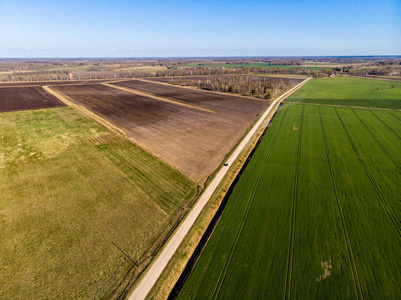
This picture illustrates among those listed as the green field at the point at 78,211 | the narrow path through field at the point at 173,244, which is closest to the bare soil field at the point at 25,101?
the green field at the point at 78,211

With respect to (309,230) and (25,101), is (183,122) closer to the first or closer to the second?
(309,230)

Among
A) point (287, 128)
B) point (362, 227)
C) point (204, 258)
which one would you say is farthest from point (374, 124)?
point (204, 258)

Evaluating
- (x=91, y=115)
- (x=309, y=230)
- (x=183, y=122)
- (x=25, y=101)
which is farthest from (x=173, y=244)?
(x=25, y=101)

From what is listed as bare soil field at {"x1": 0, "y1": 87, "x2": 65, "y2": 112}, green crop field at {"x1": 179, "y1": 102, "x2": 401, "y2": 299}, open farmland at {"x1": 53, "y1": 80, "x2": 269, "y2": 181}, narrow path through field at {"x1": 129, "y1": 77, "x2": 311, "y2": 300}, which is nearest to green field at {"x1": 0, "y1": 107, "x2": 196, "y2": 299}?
narrow path through field at {"x1": 129, "y1": 77, "x2": 311, "y2": 300}

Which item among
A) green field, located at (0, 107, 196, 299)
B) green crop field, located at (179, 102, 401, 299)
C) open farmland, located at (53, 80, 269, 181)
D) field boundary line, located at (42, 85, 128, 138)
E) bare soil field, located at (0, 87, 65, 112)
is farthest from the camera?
bare soil field, located at (0, 87, 65, 112)

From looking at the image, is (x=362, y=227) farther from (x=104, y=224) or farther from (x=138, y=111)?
(x=138, y=111)

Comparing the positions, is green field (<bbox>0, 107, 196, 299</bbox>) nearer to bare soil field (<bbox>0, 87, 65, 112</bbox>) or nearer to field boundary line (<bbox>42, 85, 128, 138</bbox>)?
field boundary line (<bbox>42, 85, 128, 138</bbox>)
